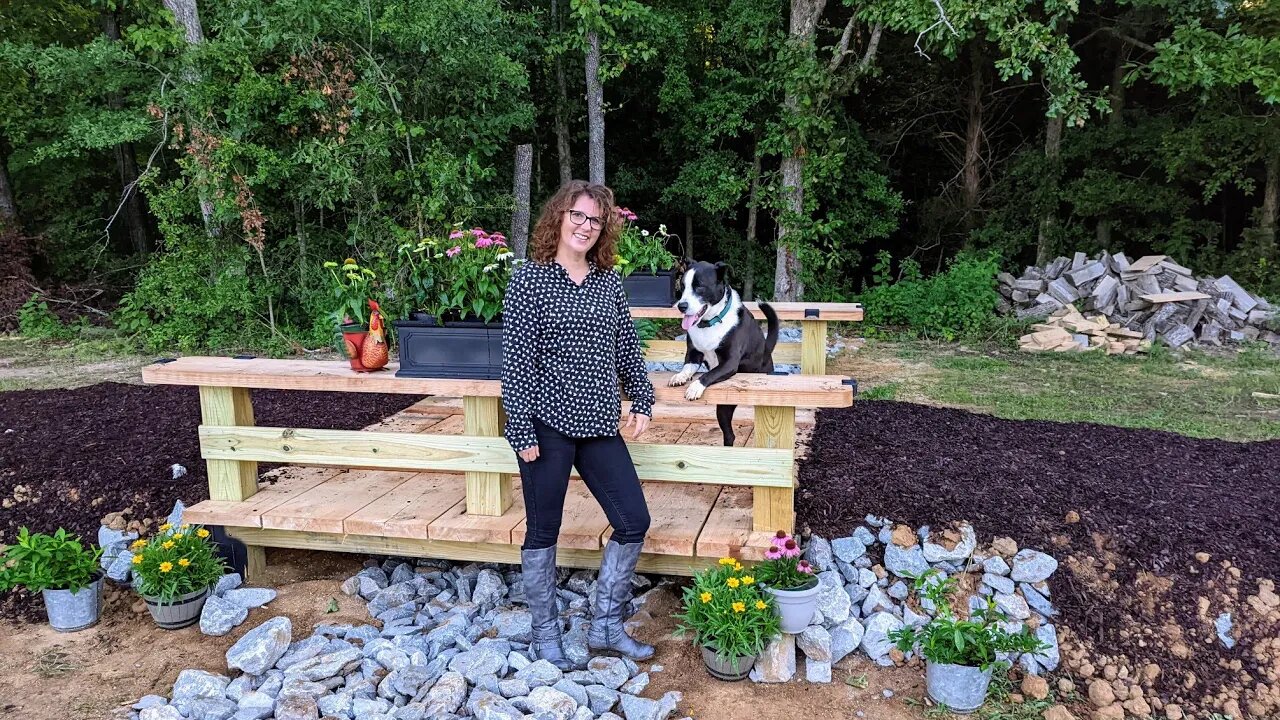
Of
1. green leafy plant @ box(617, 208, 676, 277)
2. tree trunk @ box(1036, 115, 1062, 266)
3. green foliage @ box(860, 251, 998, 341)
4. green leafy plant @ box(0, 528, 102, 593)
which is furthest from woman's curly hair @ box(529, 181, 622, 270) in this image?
tree trunk @ box(1036, 115, 1062, 266)

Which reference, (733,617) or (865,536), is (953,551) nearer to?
(865,536)

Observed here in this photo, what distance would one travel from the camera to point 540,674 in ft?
8.91

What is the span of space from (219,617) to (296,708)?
0.82 m

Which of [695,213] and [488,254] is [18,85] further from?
[488,254]

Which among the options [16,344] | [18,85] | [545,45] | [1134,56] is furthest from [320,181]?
[1134,56]

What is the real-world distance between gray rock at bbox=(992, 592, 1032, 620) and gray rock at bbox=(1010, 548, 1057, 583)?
11cm

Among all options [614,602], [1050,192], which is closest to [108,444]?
[614,602]

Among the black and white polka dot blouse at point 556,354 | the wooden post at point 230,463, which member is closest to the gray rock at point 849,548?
the black and white polka dot blouse at point 556,354

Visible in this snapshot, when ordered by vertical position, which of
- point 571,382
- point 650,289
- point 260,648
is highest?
point 650,289

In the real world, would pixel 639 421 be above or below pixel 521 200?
below

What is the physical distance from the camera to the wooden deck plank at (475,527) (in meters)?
3.11

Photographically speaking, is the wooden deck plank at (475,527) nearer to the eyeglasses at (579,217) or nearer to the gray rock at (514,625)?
the gray rock at (514,625)

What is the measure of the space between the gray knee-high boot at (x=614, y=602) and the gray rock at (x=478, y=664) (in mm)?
331

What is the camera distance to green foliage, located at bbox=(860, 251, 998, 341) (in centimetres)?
974
